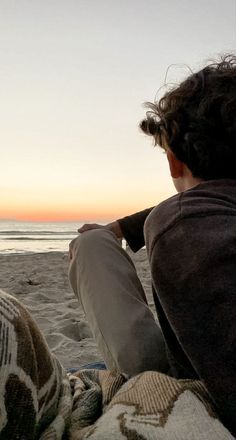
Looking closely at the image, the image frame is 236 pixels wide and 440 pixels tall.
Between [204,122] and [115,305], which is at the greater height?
[204,122]

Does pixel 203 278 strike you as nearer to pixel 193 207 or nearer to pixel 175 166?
pixel 193 207

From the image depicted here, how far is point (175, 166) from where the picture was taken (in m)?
1.47

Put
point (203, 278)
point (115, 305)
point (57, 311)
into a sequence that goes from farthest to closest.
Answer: point (57, 311) < point (115, 305) < point (203, 278)

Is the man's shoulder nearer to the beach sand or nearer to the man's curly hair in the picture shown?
the man's curly hair

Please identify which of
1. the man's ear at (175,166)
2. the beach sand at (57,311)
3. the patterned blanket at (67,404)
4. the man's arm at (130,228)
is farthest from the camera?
the beach sand at (57,311)

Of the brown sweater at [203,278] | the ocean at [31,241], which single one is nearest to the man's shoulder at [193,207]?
the brown sweater at [203,278]

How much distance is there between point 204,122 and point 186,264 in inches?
19.9

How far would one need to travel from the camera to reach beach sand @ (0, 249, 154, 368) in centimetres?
270

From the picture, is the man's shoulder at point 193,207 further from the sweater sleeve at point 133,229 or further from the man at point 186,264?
the sweater sleeve at point 133,229

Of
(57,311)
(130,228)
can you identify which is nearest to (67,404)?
(130,228)

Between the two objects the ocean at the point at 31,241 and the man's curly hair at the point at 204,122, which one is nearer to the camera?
the man's curly hair at the point at 204,122

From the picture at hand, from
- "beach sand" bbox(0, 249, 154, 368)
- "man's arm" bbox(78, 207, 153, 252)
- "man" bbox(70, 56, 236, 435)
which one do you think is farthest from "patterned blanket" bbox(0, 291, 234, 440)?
"beach sand" bbox(0, 249, 154, 368)

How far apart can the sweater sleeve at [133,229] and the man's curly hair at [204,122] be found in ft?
1.91

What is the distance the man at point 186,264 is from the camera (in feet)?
3.26
